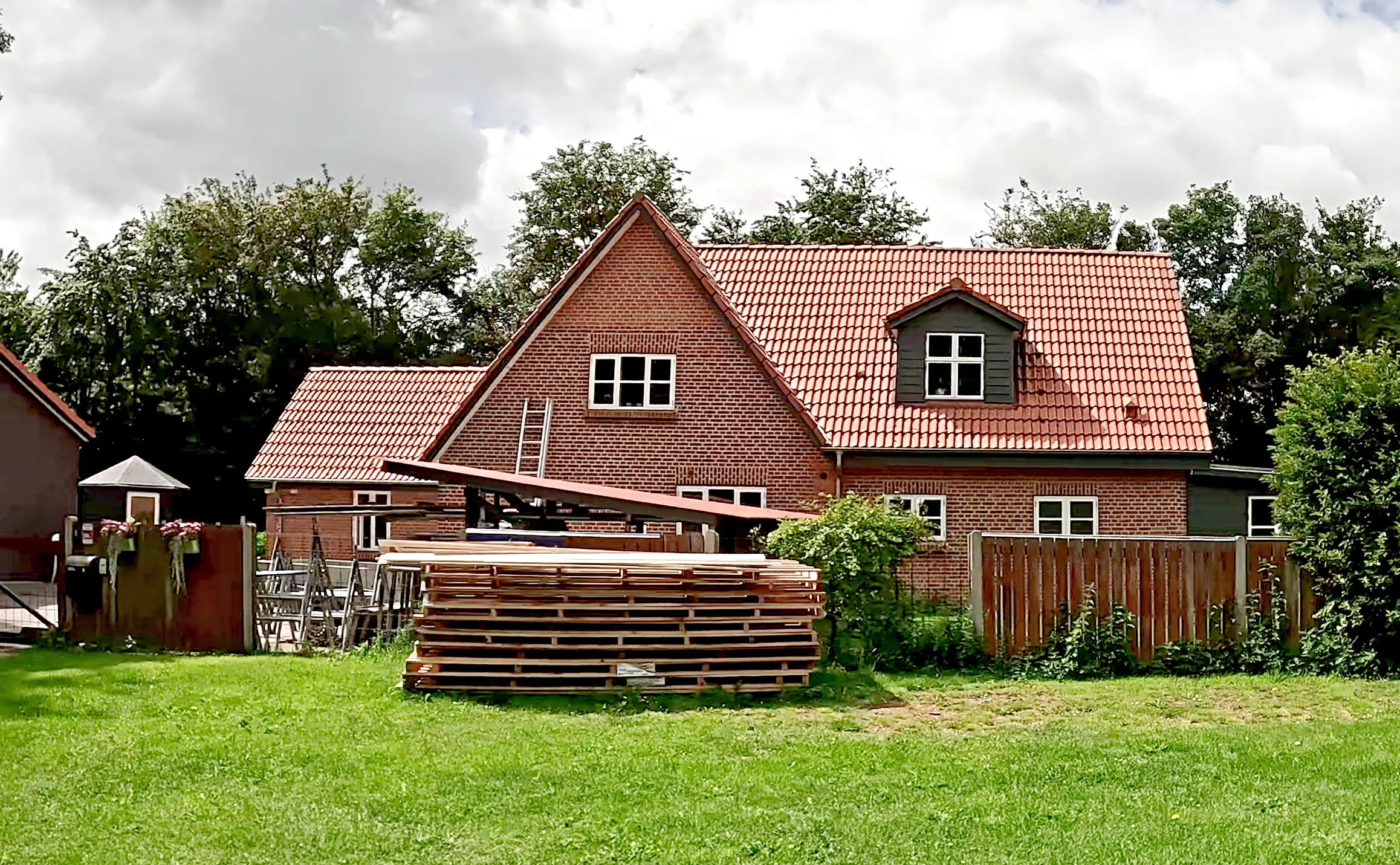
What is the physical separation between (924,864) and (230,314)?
152 feet

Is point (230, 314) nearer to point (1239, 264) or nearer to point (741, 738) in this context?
point (1239, 264)

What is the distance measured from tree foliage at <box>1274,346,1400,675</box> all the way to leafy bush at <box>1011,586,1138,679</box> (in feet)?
6.38

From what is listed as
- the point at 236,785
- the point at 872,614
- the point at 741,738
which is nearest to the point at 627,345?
the point at 872,614

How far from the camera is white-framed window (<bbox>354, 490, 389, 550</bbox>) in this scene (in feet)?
109

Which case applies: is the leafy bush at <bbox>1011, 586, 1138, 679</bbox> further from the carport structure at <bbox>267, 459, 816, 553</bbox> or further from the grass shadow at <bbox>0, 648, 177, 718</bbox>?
the grass shadow at <bbox>0, 648, 177, 718</bbox>

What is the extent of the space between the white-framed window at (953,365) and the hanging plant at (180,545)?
12916 millimetres

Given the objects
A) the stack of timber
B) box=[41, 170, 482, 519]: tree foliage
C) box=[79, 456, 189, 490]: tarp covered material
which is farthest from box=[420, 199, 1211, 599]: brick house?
box=[41, 170, 482, 519]: tree foliage

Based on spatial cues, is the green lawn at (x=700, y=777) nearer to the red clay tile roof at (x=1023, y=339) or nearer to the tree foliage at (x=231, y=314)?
the red clay tile roof at (x=1023, y=339)

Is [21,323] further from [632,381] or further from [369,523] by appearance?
[632,381]

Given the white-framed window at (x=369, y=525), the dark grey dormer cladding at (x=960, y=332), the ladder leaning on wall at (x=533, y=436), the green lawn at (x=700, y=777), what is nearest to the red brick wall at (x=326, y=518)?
the white-framed window at (x=369, y=525)

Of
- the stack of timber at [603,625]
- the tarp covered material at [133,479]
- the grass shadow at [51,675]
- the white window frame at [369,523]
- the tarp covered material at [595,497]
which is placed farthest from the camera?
the tarp covered material at [133,479]

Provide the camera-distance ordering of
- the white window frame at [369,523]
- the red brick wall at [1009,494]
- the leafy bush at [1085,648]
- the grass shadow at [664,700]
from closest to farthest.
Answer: the grass shadow at [664,700], the leafy bush at [1085,648], the red brick wall at [1009,494], the white window frame at [369,523]

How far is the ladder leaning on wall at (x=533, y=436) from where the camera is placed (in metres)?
25.8

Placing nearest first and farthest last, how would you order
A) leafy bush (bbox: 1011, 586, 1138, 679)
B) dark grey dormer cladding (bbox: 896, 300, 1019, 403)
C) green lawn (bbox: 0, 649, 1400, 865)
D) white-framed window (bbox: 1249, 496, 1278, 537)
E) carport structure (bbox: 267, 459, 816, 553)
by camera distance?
1. green lawn (bbox: 0, 649, 1400, 865)
2. leafy bush (bbox: 1011, 586, 1138, 679)
3. carport structure (bbox: 267, 459, 816, 553)
4. dark grey dormer cladding (bbox: 896, 300, 1019, 403)
5. white-framed window (bbox: 1249, 496, 1278, 537)
